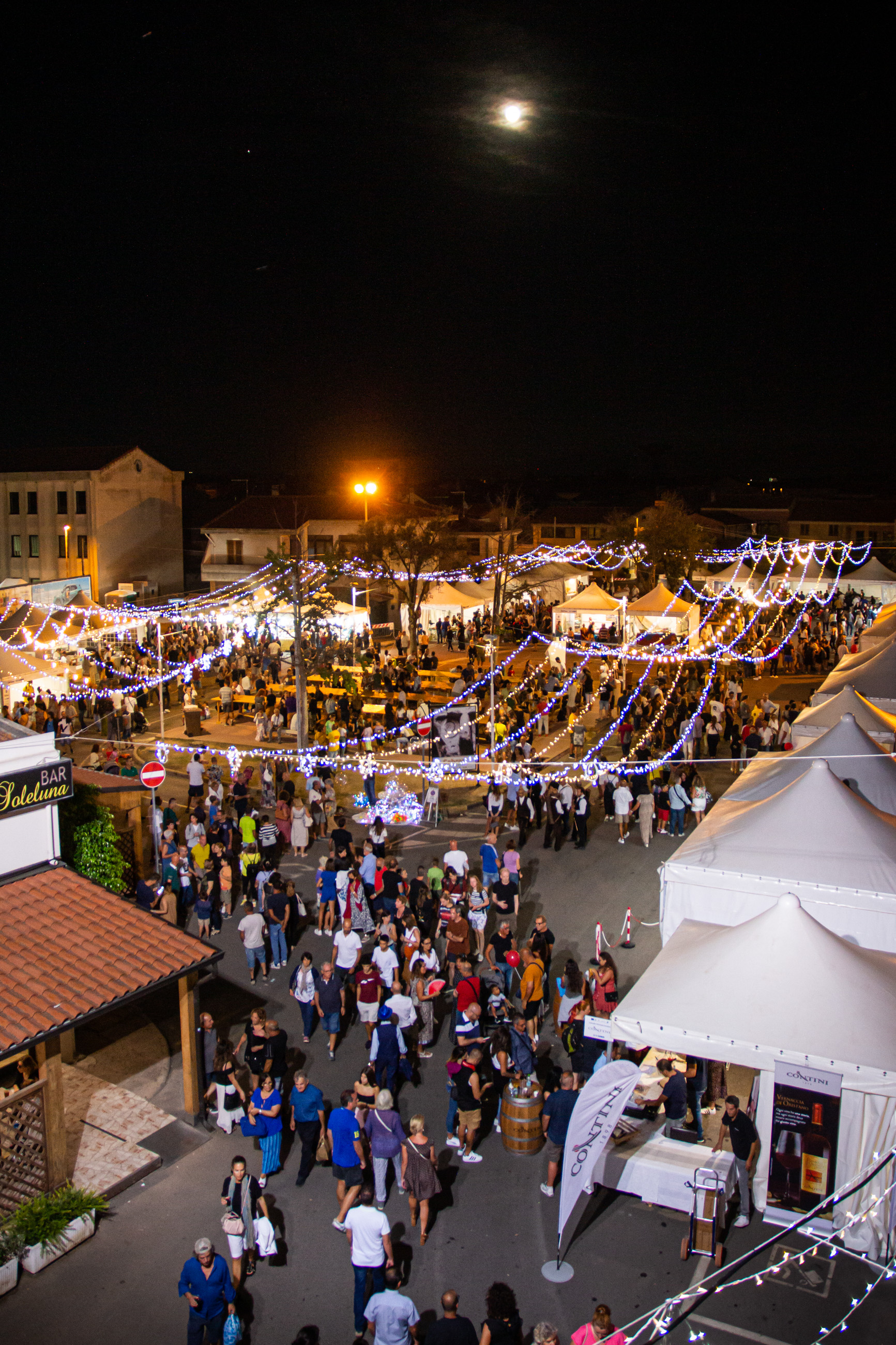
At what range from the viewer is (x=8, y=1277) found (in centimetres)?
584

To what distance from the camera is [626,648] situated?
79.0 ft

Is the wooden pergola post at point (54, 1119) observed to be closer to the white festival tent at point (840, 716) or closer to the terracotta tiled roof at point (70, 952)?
the terracotta tiled roof at point (70, 952)

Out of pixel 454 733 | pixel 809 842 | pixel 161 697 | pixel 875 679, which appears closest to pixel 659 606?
pixel 875 679

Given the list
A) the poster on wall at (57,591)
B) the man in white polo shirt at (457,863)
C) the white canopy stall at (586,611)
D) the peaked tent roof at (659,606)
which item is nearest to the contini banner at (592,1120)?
the man in white polo shirt at (457,863)

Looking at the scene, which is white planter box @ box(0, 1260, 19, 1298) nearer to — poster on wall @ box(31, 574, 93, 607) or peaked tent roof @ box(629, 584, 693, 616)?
peaked tent roof @ box(629, 584, 693, 616)

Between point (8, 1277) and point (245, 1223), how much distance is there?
1.50 m

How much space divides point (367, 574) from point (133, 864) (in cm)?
1962

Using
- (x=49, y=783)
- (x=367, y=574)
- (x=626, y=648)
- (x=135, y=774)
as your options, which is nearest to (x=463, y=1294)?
(x=49, y=783)

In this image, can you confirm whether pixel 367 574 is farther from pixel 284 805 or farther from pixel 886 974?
pixel 886 974

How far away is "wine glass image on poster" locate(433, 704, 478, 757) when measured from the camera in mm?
16500

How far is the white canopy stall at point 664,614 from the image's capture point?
25.8 metres

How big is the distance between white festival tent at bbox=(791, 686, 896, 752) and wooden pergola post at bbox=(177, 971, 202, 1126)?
8.83 metres

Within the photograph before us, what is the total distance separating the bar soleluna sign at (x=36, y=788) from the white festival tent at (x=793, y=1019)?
4900 mm

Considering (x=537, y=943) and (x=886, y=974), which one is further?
(x=537, y=943)
